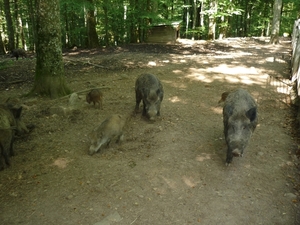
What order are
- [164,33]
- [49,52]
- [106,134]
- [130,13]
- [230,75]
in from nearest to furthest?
[106,134] < [49,52] < [230,75] < [164,33] < [130,13]

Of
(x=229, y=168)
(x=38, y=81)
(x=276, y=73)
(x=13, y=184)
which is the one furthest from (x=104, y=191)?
(x=276, y=73)

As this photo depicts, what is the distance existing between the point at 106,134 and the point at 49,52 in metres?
3.90

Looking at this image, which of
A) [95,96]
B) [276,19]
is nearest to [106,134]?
[95,96]

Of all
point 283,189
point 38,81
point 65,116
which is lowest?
point 283,189

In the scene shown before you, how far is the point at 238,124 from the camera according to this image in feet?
16.7

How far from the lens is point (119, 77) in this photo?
36.0ft

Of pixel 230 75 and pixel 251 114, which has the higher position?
pixel 251 114

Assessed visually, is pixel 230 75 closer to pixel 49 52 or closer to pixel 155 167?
pixel 49 52

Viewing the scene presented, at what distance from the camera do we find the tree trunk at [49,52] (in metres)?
7.60

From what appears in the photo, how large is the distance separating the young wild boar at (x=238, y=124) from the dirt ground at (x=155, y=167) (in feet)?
1.70

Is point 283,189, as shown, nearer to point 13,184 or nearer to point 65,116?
point 13,184

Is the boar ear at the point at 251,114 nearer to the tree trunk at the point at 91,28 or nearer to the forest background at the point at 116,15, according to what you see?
the forest background at the point at 116,15

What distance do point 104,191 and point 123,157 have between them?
1.06 meters

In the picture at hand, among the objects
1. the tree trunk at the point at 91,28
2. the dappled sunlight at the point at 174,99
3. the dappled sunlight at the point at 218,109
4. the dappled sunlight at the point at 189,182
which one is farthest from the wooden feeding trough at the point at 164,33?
the dappled sunlight at the point at 189,182
